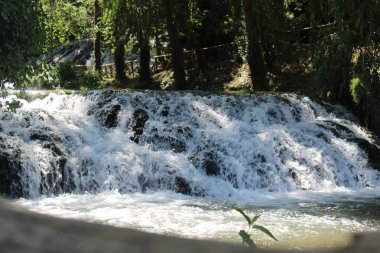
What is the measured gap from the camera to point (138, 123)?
46.7 ft

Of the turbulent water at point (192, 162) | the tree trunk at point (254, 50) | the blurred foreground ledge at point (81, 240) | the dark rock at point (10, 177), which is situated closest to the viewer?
the blurred foreground ledge at point (81, 240)

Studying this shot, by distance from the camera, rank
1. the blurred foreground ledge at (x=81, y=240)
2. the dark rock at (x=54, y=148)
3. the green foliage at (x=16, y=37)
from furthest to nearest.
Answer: the dark rock at (x=54, y=148) → the green foliage at (x=16, y=37) → the blurred foreground ledge at (x=81, y=240)

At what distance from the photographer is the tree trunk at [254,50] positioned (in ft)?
68.3

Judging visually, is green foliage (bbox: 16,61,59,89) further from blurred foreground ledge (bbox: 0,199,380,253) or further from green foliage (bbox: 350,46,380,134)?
green foliage (bbox: 350,46,380,134)

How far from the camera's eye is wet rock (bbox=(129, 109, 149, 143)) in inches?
538

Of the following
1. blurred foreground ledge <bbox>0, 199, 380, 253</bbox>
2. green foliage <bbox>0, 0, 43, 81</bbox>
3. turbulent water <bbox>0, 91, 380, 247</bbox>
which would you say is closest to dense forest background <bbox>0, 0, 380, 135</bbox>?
green foliage <bbox>0, 0, 43, 81</bbox>

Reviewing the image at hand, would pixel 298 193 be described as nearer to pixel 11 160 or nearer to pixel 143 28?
pixel 11 160

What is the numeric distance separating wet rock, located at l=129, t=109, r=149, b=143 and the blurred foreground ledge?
12.9 m

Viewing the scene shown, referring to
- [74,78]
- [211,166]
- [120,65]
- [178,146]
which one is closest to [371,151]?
[211,166]

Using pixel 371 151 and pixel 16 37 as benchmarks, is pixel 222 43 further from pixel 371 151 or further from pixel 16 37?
pixel 16 37

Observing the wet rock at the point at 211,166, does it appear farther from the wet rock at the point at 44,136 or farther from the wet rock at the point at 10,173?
the wet rock at the point at 10,173

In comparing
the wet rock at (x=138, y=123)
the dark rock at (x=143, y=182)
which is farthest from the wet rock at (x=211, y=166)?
the wet rock at (x=138, y=123)

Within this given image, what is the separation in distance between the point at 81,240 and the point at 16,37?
272 inches

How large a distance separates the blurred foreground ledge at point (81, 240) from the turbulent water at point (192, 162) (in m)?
6.86
